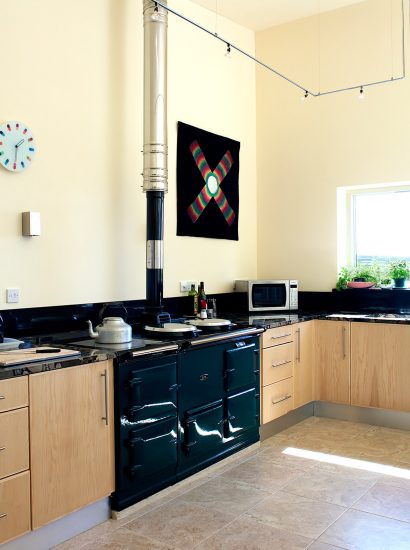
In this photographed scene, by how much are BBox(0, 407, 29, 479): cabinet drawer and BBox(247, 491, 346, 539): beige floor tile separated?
117 cm

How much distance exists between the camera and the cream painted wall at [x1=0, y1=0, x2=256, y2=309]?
317 cm

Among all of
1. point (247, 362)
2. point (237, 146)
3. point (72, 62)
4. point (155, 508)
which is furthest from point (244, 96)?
point (155, 508)

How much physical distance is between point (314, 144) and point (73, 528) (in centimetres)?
360

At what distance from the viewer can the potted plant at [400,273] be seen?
A: 4.57m

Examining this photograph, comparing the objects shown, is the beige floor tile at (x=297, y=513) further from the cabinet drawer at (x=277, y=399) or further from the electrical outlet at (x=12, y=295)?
the electrical outlet at (x=12, y=295)

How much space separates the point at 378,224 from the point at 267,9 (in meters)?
1.98

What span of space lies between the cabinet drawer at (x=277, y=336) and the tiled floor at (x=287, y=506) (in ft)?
2.24

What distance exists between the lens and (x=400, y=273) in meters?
4.57

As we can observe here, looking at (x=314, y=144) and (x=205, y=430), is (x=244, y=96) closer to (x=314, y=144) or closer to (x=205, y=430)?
(x=314, y=144)

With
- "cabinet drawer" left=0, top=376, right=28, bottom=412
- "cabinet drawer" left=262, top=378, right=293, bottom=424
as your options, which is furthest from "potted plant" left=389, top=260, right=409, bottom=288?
"cabinet drawer" left=0, top=376, right=28, bottom=412

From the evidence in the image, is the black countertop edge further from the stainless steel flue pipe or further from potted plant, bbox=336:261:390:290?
potted plant, bbox=336:261:390:290

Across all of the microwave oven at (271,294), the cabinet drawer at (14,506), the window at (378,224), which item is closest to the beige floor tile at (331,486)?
the cabinet drawer at (14,506)

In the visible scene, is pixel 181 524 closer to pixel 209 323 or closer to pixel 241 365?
pixel 241 365

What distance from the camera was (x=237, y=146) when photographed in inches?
195
